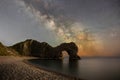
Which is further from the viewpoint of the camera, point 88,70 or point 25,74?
point 88,70

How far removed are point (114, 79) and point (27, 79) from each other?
26178mm

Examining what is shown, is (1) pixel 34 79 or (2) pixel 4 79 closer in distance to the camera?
(2) pixel 4 79

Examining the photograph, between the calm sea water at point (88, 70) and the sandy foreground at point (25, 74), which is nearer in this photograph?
the sandy foreground at point (25, 74)

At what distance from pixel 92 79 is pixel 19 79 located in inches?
870

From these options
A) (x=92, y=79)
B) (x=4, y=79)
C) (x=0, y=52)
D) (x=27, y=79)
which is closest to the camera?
(x=4, y=79)

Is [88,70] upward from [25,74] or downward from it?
upward

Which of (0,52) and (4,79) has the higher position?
(0,52)

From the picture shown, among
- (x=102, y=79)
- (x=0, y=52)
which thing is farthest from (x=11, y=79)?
(x=0, y=52)

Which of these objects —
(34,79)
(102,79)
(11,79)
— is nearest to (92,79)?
(102,79)

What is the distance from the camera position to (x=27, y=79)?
2575 centimetres

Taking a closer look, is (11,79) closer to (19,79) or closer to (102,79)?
(19,79)

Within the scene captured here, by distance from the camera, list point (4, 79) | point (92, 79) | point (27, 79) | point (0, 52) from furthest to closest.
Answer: point (0, 52), point (92, 79), point (27, 79), point (4, 79)

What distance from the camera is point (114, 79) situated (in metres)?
43.0

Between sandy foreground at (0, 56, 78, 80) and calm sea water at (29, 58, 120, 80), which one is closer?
sandy foreground at (0, 56, 78, 80)
